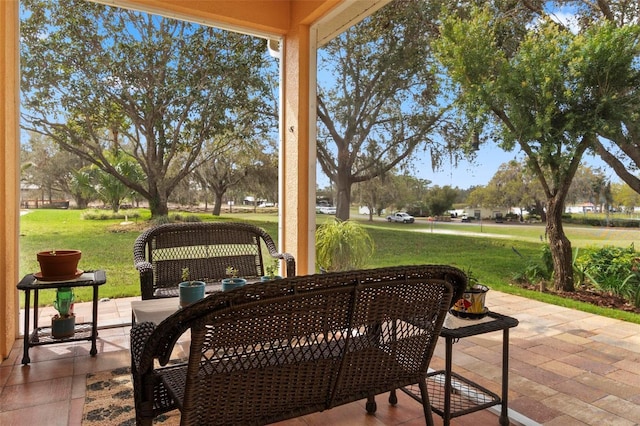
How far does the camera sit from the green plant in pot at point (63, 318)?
9.28ft

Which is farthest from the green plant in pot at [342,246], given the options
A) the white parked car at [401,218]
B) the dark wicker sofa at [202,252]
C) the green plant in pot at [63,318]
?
the green plant in pot at [63,318]

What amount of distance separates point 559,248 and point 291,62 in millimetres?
2873

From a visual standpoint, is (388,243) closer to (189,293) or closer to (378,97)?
(378,97)

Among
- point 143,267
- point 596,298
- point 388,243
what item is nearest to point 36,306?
point 143,267

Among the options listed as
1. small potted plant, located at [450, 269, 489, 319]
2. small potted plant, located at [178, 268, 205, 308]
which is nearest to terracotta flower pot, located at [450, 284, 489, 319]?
small potted plant, located at [450, 269, 489, 319]

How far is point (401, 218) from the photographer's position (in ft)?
13.3

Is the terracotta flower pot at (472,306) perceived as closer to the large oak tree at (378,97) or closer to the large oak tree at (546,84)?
the large oak tree at (546,84)

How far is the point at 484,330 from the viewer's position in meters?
1.83

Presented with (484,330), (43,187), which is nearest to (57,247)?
(43,187)

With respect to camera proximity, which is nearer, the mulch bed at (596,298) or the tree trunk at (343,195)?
the mulch bed at (596,298)

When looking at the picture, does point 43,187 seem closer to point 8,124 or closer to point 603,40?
point 8,124

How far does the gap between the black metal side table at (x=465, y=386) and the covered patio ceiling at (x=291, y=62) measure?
68.9 inches

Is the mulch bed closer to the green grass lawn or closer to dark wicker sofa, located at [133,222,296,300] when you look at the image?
the green grass lawn

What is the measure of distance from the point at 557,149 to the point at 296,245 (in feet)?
7.31
